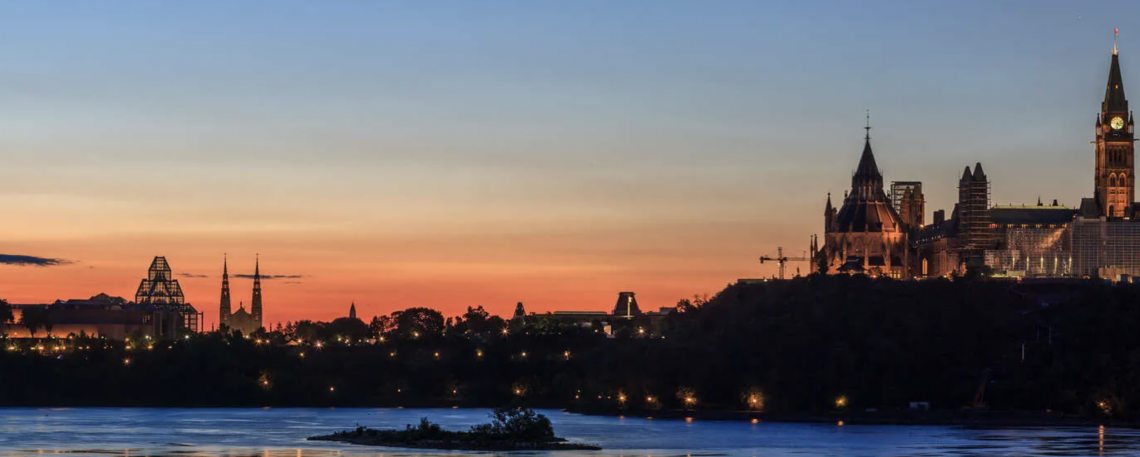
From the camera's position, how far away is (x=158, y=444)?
16212 centimetres

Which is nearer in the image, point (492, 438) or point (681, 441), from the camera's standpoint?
point (492, 438)

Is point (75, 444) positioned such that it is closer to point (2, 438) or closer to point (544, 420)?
point (2, 438)

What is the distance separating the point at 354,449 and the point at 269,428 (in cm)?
4791

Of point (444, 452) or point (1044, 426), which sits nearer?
point (444, 452)

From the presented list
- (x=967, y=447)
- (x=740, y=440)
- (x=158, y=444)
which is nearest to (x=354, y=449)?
(x=158, y=444)

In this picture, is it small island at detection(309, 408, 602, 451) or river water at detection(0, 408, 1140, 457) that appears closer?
river water at detection(0, 408, 1140, 457)

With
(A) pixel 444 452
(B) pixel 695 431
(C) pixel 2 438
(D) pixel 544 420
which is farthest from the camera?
(B) pixel 695 431

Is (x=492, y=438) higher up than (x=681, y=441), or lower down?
higher up

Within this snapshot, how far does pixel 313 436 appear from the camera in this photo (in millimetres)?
174000

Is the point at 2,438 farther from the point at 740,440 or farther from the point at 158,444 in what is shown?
the point at 740,440

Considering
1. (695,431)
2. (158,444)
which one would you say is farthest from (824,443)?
(158,444)

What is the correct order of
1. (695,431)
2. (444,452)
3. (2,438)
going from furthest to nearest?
(695,431)
(2,438)
(444,452)

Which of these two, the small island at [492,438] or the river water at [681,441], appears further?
the small island at [492,438]

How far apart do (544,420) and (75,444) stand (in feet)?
140
